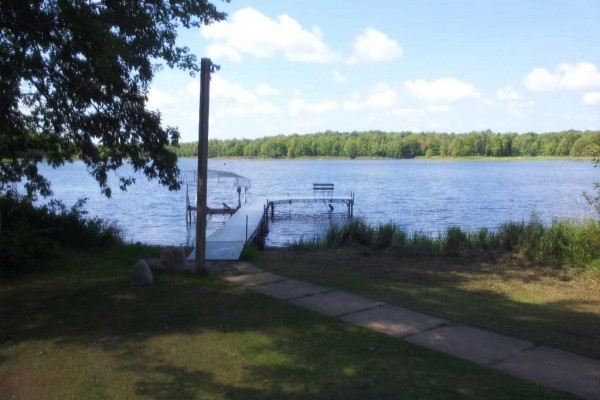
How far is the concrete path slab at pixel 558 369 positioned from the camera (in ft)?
14.0

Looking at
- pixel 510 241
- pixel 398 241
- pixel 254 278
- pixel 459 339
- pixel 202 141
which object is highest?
pixel 202 141

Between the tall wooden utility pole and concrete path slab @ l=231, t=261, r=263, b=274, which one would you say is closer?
the tall wooden utility pole

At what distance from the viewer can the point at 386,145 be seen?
160875 mm

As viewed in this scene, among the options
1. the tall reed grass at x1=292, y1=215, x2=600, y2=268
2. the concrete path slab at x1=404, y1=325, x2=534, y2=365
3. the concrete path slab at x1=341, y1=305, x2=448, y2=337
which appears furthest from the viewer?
the tall reed grass at x1=292, y1=215, x2=600, y2=268

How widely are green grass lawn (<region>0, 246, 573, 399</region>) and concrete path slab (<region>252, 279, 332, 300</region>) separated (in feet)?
1.09

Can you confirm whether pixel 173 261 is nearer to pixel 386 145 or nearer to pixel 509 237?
pixel 509 237

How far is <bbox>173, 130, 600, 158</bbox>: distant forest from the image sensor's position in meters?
147

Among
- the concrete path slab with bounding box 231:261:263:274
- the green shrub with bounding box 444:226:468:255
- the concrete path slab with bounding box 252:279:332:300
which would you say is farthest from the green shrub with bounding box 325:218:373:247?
the concrete path slab with bounding box 252:279:332:300

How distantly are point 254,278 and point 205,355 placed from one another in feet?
12.0

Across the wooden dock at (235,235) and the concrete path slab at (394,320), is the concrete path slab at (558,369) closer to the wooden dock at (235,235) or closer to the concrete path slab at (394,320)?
the concrete path slab at (394,320)

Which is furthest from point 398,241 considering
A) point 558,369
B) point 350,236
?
point 558,369

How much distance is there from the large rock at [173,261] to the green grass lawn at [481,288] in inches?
60.9

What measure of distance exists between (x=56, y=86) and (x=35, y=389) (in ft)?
20.4

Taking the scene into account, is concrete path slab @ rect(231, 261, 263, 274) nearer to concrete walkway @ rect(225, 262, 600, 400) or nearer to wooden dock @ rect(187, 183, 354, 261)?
wooden dock @ rect(187, 183, 354, 261)
